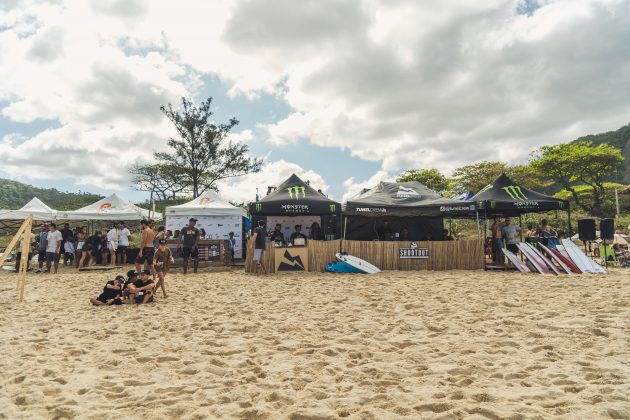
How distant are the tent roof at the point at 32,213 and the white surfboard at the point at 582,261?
1883cm

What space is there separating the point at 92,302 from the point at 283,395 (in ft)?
17.6

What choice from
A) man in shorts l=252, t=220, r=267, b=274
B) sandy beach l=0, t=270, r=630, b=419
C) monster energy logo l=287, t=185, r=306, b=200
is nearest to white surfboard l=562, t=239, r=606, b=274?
sandy beach l=0, t=270, r=630, b=419

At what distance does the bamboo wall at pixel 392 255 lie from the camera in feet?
36.5

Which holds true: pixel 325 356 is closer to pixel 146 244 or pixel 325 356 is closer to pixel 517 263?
pixel 146 244

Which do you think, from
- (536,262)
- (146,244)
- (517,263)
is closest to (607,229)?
(536,262)

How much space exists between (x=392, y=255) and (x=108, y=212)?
456 inches

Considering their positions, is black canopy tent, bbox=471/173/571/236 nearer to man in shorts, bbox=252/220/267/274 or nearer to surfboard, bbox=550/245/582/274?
surfboard, bbox=550/245/582/274

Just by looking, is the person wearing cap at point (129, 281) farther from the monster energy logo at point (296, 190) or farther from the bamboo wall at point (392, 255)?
the monster energy logo at point (296, 190)

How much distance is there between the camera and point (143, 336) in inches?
185

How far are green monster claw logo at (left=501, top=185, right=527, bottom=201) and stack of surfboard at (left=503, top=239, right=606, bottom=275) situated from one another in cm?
159

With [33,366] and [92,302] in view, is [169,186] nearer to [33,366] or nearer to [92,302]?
[92,302]

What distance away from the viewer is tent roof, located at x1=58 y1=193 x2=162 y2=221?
14.7 meters

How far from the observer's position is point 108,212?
15016mm

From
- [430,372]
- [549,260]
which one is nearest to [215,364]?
[430,372]
